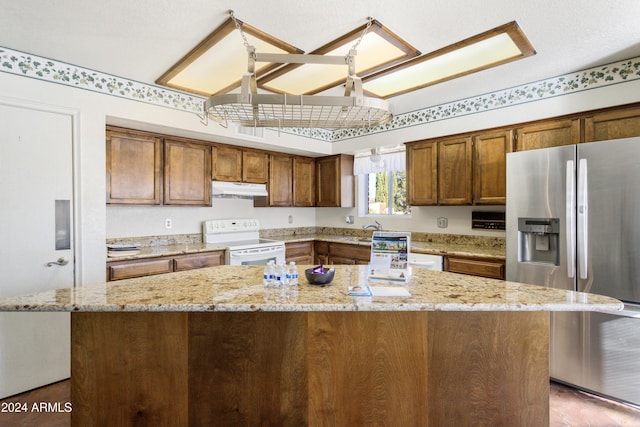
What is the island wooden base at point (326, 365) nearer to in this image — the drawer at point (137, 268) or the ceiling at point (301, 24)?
the drawer at point (137, 268)

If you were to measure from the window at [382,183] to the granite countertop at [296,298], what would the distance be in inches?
107

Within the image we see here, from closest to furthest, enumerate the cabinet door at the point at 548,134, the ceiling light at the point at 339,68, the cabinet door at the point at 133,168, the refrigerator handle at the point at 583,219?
the ceiling light at the point at 339,68 < the refrigerator handle at the point at 583,219 < the cabinet door at the point at 548,134 < the cabinet door at the point at 133,168

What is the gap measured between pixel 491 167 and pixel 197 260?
10.3ft

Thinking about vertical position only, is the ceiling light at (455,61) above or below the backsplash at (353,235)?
above

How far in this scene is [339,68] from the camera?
2.68 m

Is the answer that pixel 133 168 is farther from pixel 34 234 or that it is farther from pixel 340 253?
pixel 340 253

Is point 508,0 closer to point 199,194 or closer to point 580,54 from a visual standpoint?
point 580,54

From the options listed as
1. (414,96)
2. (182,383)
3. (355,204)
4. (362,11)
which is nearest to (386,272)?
(182,383)

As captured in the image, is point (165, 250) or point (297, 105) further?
point (165, 250)

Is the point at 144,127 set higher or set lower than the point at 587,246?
higher

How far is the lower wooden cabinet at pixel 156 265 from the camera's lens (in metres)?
2.82

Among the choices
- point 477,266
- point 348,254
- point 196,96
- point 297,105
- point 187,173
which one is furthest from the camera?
point 348,254

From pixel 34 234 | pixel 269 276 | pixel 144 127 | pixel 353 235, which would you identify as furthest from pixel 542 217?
pixel 34 234

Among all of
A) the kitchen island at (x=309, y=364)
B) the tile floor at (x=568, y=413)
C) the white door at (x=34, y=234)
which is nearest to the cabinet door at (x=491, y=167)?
the tile floor at (x=568, y=413)
